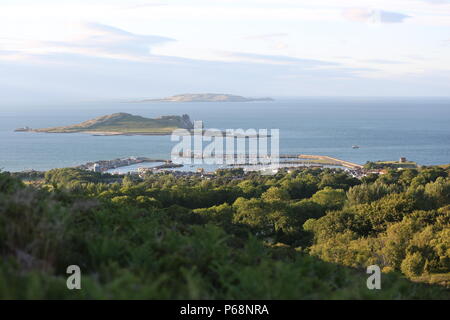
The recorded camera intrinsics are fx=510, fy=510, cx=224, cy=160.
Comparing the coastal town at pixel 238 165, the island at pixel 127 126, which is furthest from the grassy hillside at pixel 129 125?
the coastal town at pixel 238 165

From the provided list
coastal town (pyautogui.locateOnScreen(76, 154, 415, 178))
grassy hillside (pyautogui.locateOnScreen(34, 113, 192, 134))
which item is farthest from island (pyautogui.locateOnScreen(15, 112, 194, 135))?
coastal town (pyautogui.locateOnScreen(76, 154, 415, 178))

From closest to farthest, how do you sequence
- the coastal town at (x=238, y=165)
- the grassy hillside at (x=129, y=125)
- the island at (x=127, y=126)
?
the coastal town at (x=238, y=165)
the island at (x=127, y=126)
the grassy hillside at (x=129, y=125)

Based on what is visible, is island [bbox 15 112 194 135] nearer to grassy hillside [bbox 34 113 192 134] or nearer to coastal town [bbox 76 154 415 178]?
grassy hillside [bbox 34 113 192 134]

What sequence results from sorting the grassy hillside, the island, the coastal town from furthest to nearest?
1. the grassy hillside
2. the island
3. the coastal town

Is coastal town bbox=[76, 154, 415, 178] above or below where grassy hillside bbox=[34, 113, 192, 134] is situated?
below

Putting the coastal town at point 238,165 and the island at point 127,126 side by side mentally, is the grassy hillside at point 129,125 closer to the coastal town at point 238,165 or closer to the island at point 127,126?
the island at point 127,126

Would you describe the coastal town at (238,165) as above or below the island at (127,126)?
below

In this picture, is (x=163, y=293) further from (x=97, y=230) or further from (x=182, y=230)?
(x=182, y=230)

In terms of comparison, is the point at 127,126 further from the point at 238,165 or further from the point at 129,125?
the point at 238,165
